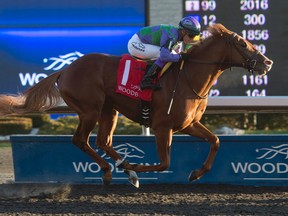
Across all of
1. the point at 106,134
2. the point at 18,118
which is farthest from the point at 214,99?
A: the point at 18,118

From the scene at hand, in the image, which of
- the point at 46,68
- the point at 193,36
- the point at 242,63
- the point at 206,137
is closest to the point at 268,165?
the point at 206,137

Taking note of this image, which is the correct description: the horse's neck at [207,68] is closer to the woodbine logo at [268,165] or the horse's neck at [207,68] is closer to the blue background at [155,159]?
the blue background at [155,159]

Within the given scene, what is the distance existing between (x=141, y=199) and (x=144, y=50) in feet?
4.15

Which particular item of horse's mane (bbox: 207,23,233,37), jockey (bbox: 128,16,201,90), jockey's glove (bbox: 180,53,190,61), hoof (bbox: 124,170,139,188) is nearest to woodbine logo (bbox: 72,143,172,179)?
hoof (bbox: 124,170,139,188)

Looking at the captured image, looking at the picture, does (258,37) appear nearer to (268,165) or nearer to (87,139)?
(268,165)

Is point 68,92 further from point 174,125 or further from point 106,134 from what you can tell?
point 174,125

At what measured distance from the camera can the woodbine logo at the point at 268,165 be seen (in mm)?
6457

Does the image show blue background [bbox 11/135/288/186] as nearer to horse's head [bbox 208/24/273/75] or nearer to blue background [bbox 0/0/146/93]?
horse's head [bbox 208/24/273/75]

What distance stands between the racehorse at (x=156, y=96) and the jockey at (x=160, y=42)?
0.12 meters

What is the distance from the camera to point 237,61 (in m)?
5.84

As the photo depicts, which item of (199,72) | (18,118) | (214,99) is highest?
(199,72)

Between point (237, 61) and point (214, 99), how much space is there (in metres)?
2.44

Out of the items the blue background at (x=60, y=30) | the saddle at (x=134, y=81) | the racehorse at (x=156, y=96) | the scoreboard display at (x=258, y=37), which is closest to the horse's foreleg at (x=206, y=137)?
the racehorse at (x=156, y=96)

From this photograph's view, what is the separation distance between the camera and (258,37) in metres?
8.23
